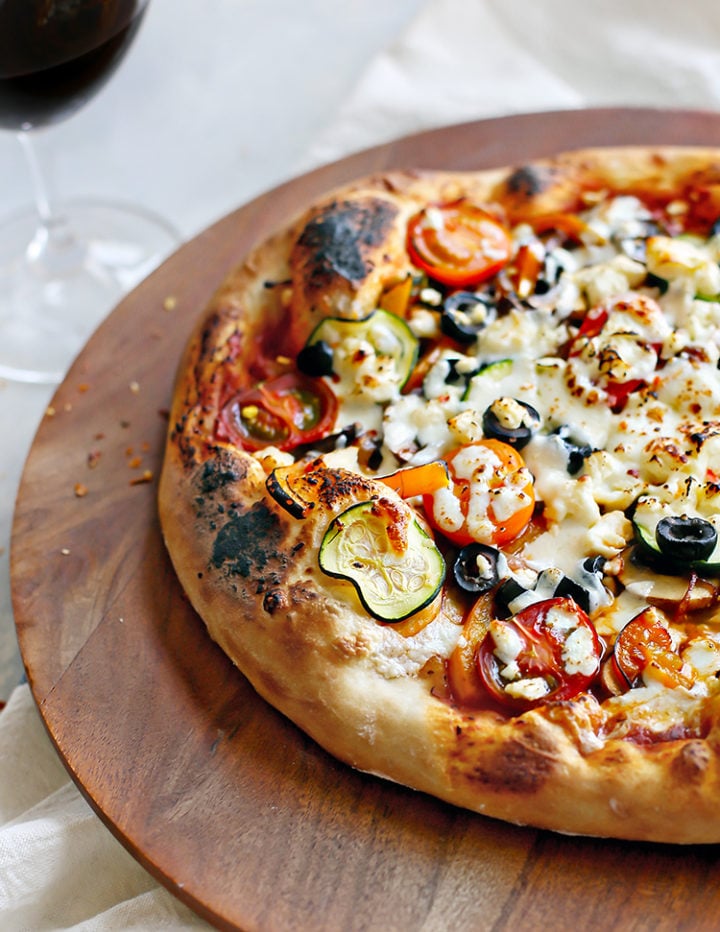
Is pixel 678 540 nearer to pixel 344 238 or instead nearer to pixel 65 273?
pixel 344 238

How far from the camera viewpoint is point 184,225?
20.4ft

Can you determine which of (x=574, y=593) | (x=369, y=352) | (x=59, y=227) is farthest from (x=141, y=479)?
(x=59, y=227)

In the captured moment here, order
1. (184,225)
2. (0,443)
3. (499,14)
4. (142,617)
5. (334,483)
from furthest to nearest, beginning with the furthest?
(499,14) → (184,225) → (0,443) → (142,617) → (334,483)

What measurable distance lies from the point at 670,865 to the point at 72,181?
4.89m

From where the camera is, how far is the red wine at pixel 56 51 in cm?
433

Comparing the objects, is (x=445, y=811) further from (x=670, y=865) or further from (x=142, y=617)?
(x=142, y=617)

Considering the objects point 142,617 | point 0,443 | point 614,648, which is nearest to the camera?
point 614,648

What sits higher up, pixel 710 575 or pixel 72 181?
pixel 710 575

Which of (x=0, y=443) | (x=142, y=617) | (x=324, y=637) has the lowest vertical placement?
(x=0, y=443)

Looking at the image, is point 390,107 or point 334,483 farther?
point 390,107

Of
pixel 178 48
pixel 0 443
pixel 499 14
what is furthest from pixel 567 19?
pixel 0 443

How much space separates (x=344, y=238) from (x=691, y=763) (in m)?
2.31

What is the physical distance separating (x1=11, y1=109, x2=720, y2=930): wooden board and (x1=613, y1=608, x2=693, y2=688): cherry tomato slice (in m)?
0.47

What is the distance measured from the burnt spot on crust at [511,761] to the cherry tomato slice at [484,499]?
652 mm
